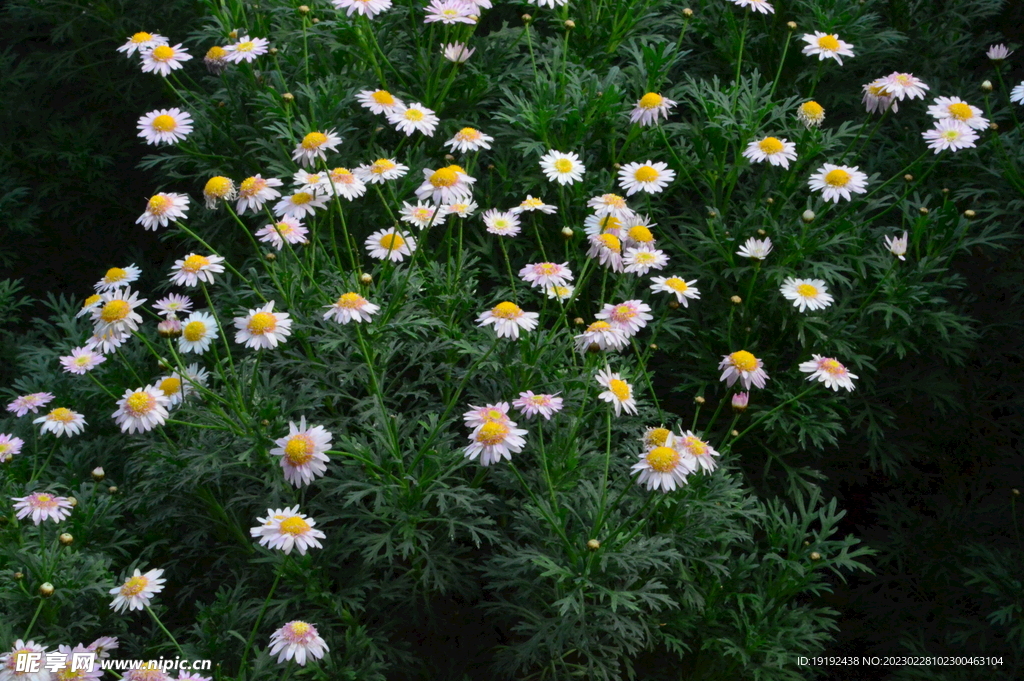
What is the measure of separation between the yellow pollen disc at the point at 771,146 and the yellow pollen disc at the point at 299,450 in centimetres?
173

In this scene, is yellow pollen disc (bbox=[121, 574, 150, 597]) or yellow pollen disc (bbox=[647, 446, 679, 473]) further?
yellow pollen disc (bbox=[121, 574, 150, 597])

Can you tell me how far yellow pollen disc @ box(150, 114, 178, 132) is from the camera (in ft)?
9.43

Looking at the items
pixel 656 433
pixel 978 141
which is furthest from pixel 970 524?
pixel 656 433

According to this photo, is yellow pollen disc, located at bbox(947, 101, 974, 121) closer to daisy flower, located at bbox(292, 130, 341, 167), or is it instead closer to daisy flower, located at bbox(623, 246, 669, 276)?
daisy flower, located at bbox(623, 246, 669, 276)

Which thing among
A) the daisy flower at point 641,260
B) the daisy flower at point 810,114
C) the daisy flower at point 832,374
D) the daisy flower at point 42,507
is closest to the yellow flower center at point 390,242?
the daisy flower at point 641,260

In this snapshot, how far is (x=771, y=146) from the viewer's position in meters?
2.90

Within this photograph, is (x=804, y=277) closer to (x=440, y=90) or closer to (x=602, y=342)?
(x=602, y=342)

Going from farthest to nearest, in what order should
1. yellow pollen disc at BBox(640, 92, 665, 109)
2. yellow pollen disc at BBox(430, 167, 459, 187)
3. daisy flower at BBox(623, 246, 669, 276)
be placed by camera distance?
1. yellow pollen disc at BBox(640, 92, 665, 109)
2. daisy flower at BBox(623, 246, 669, 276)
3. yellow pollen disc at BBox(430, 167, 459, 187)

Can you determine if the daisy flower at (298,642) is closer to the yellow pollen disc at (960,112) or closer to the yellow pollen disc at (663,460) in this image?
the yellow pollen disc at (663,460)

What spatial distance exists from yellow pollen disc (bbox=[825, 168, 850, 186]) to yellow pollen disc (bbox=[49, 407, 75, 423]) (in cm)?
242

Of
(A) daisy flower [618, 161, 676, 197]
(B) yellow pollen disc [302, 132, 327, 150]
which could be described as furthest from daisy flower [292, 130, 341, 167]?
(A) daisy flower [618, 161, 676, 197]

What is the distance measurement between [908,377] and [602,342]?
1507 millimetres

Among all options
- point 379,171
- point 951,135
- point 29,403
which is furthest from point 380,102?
point 951,135

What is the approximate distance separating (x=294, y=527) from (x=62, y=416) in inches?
42.9
